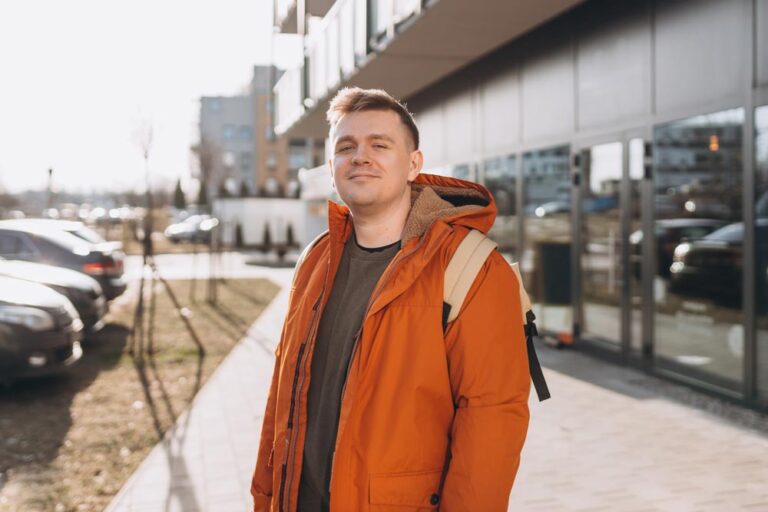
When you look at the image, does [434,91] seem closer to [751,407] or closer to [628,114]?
[628,114]

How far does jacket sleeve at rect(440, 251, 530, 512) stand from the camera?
6.60ft

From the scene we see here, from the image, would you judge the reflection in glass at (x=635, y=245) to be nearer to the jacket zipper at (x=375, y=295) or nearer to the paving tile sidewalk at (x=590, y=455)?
the paving tile sidewalk at (x=590, y=455)

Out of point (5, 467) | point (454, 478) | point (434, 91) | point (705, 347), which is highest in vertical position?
point (434, 91)

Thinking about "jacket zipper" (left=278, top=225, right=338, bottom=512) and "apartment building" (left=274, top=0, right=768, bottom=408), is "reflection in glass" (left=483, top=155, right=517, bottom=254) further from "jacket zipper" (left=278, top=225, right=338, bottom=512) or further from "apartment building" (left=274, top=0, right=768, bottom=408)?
"jacket zipper" (left=278, top=225, right=338, bottom=512)

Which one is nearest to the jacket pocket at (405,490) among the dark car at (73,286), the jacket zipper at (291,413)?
the jacket zipper at (291,413)

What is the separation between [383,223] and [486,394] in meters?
0.64

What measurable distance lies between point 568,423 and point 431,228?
463 cm

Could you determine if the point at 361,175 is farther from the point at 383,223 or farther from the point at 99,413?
the point at 99,413

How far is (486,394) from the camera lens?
2.04 metres

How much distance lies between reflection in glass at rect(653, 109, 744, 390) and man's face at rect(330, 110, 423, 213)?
553 cm

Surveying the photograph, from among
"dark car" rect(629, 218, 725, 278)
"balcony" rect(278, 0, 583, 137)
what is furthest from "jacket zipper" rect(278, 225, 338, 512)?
"balcony" rect(278, 0, 583, 137)

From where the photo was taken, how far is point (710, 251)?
734 cm

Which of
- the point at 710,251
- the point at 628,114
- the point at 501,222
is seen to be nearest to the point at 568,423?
the point at 710,251

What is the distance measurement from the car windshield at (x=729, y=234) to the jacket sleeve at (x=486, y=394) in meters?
5.58
